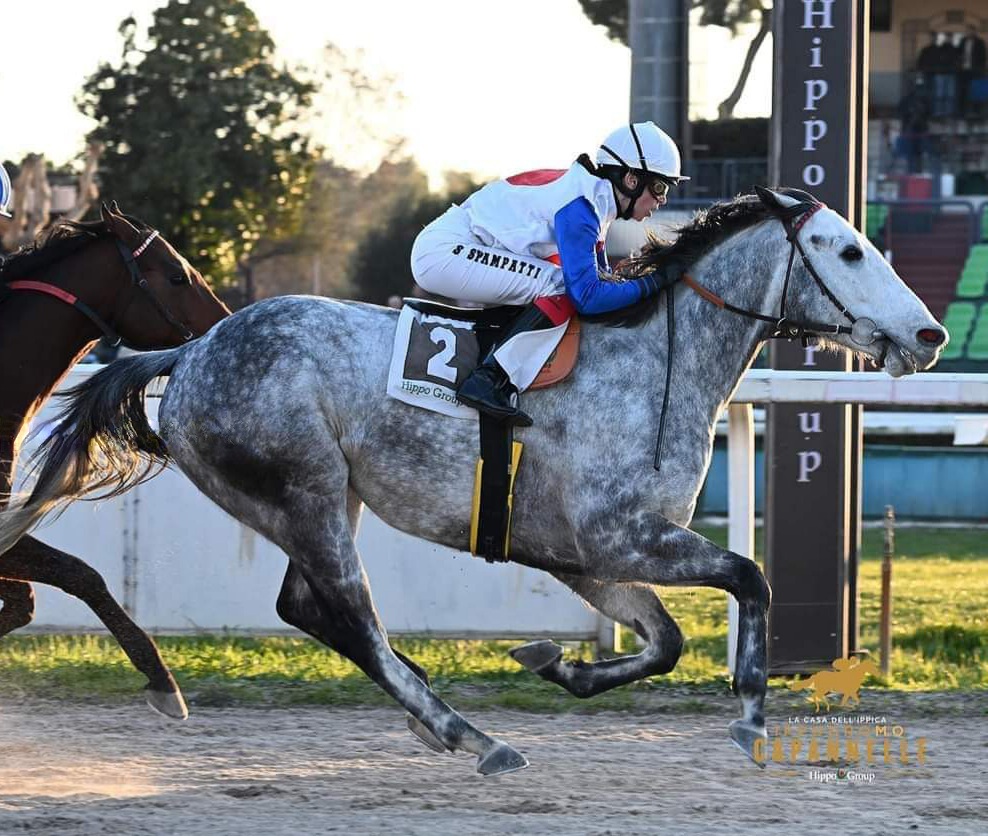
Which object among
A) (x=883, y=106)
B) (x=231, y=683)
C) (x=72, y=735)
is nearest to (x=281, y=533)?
(x=72, y=735)

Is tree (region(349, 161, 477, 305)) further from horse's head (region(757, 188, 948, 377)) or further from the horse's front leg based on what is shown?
the horse's front leg

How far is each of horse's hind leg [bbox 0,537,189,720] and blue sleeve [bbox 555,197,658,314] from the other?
1857mm

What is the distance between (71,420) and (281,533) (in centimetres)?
77

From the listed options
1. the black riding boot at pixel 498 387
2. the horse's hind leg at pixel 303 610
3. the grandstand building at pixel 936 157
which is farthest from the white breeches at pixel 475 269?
the grandstand building at pixel 936 157

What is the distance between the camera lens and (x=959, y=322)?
23.7m

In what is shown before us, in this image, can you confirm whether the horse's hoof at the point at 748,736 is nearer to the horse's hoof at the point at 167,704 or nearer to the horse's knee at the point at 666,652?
the horse's knee at the point at 666,652

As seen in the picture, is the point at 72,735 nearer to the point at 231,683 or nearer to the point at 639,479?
the point at 231,683

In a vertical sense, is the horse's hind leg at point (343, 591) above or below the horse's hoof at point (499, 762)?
above

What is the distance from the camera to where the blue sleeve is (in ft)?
15.9

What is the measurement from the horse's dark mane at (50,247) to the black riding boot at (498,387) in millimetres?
1687

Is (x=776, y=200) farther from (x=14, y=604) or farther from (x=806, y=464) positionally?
(x=14, y=604)

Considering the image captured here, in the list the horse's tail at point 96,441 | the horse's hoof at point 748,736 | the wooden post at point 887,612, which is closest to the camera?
the horse's hoof at point 748,736

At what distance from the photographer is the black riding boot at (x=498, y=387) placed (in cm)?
481
